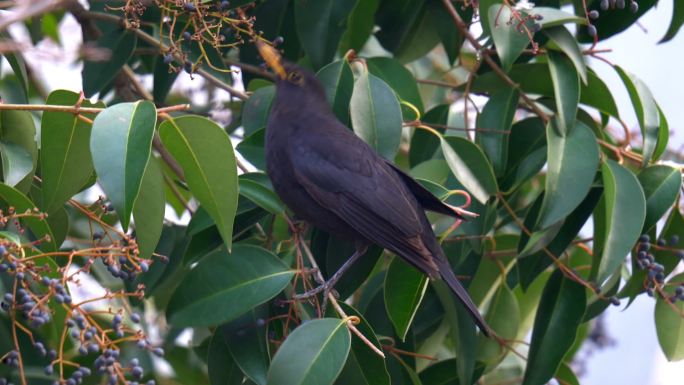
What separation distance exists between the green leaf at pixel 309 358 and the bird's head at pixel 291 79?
1173 mm

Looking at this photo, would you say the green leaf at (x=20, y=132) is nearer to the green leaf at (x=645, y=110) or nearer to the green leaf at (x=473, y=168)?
the green leaf at (x=473, y=168)

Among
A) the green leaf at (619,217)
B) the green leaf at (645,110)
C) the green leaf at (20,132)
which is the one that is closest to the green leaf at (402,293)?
the green leaf at (619,217)

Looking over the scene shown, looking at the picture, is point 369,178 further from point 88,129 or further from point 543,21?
point 88,129

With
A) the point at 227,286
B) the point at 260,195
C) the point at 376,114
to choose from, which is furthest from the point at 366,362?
the point at 376,114

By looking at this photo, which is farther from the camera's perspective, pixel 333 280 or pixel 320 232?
pixel 320 232

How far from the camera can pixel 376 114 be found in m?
3.38

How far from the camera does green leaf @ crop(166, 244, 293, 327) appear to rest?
2967 millimetres

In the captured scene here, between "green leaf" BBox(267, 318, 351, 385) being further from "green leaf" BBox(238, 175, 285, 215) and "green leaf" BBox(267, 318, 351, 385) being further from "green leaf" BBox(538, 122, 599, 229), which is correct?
"green leaf" BBox(538, 122, 599, 229)

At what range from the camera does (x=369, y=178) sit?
3553mm

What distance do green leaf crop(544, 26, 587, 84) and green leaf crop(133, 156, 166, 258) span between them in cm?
142

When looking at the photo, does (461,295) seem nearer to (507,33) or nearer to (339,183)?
(339,183)

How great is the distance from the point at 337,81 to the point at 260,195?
0.54m

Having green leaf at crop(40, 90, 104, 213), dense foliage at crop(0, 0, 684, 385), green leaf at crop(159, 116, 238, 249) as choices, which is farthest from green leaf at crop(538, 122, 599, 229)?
green leaf at crop(40, 90, 104, 213)

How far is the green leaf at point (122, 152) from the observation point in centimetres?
253
